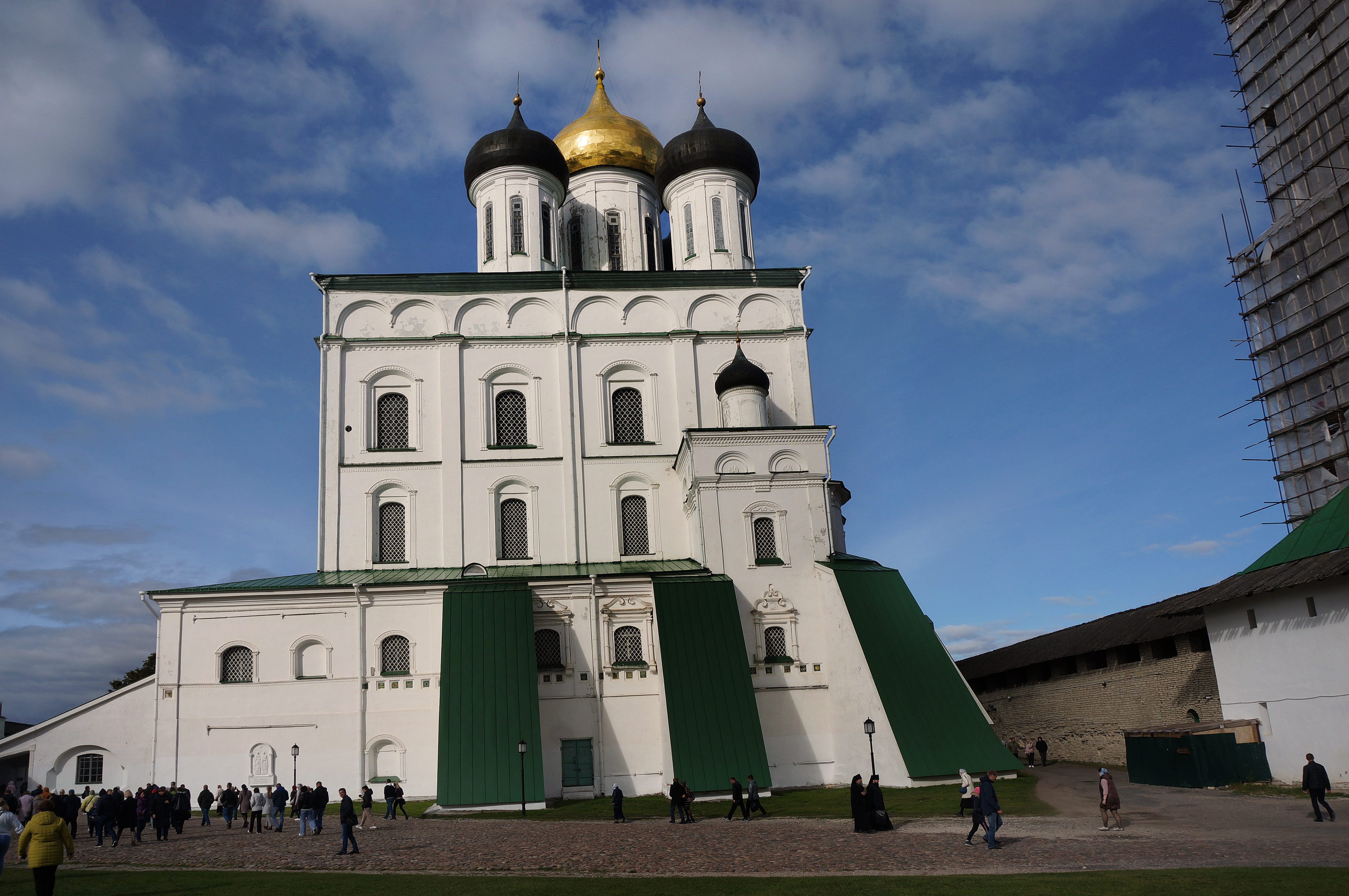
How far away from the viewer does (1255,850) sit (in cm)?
1208

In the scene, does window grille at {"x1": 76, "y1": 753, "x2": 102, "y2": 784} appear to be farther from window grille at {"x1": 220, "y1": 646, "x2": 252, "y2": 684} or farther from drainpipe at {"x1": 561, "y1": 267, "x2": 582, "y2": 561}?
drainpipe at {"x1": 561, "y1": 267, "x2": 582, "y2": 561}

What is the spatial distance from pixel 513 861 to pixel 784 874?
3.73 meters

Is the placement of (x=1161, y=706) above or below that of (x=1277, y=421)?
below

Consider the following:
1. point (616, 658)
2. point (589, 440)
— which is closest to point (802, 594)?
point (616, 658)

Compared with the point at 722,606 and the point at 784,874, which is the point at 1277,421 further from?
the point at 784,874

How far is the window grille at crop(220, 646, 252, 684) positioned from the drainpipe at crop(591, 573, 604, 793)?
25.8ft

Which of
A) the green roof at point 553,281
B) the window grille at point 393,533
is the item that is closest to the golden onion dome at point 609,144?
the green roof at point 553,281

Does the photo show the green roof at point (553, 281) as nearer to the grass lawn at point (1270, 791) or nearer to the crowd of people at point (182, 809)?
the crowd of people at point (182, 809)

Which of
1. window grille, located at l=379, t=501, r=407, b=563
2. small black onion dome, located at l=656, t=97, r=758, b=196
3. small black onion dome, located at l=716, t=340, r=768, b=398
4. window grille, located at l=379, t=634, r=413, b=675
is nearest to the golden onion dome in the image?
small black onion dome, located at l=656, t=97, r=758, b=196

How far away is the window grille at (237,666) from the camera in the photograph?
76.2 feet

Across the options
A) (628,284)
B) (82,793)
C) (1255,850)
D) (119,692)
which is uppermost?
(628,284)

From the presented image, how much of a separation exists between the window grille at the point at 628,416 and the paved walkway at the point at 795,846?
11.5 meters

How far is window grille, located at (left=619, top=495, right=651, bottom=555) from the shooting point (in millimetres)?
26500

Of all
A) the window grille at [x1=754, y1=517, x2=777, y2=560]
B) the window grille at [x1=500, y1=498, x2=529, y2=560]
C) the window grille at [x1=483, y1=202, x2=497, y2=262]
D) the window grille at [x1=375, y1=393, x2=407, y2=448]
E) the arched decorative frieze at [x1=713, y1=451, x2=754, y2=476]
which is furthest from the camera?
the window grille at [x1=483, y1=202, x2=497, y2=262]
